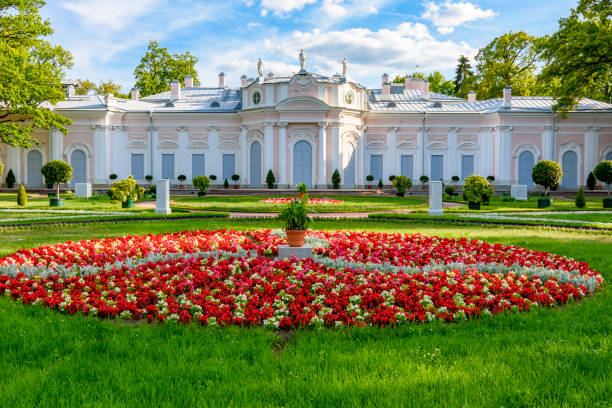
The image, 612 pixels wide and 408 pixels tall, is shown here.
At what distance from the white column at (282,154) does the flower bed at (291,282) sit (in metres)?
23.4

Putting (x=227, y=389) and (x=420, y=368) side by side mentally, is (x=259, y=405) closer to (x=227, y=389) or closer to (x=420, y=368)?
(x=227, y=389)

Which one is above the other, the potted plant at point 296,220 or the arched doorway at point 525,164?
the arched doorway at point 525,164

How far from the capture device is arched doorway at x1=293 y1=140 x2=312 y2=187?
3209 cm

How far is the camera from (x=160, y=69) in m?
46.9

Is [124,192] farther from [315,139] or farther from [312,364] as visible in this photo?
[312,364]

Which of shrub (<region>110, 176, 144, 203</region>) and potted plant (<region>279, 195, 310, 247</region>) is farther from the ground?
shrub (<region>110, 176, 144, 203</region>)

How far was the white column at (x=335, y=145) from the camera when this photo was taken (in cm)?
3170

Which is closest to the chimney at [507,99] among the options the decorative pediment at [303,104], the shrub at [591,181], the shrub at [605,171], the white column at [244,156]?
the shrub at [591,181]

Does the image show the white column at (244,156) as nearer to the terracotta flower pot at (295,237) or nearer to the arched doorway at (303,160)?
the arched doorway at (303,160)

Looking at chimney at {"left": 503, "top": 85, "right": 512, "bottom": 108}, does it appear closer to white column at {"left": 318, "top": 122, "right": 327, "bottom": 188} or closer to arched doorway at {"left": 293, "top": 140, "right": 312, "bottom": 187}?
white column at {"left": 318, "top": 122, "right": 327, "bottom": 188}

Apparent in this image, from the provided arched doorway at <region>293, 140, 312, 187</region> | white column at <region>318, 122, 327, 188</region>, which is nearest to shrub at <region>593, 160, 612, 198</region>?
white column at <region>318, 122, 327, 188</region>

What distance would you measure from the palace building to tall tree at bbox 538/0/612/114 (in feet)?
26.8

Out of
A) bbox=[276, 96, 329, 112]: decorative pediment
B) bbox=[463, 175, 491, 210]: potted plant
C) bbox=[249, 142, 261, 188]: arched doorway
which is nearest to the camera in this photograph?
bbox=[463, 175, 491, 210]: potted plant

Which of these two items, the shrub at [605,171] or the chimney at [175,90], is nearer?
the shrub at [605,171]
